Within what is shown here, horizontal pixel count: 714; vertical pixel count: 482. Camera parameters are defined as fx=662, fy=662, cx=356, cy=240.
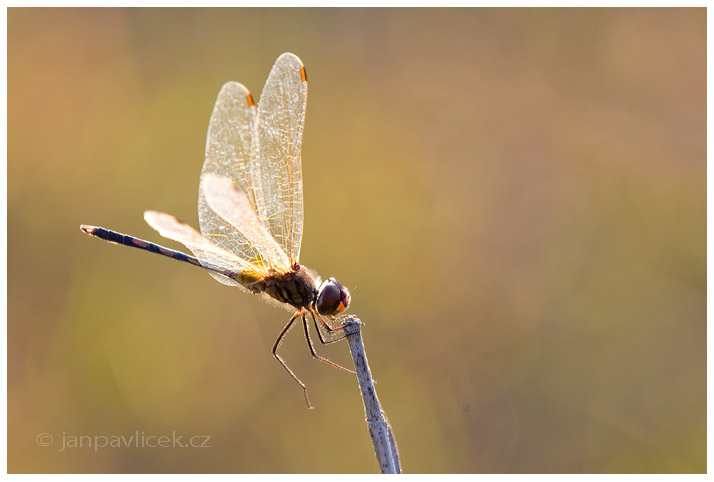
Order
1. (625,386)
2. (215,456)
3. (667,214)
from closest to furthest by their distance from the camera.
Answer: (215,456) < (625,386) < (667,214)

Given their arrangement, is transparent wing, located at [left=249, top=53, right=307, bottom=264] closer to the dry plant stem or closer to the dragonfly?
the dragonfly

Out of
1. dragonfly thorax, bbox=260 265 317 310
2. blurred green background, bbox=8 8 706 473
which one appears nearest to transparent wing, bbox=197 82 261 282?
dragonfly thorax, bbox=260 265 317 310

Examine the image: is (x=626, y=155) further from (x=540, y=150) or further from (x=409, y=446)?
(x=409, y=446)

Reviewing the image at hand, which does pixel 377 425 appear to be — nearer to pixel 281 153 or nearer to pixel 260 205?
pixel 260 205

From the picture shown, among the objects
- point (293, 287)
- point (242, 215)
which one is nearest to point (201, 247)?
point (242, 215)

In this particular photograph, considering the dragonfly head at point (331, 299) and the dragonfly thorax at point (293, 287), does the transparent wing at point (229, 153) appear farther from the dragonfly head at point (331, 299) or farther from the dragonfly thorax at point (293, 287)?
the dragonfly head at point (331, 299)

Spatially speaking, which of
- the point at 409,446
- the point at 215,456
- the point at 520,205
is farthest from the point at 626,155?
the point at 215,456
